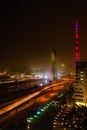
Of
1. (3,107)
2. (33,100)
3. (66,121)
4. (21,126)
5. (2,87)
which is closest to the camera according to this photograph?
(66,121)

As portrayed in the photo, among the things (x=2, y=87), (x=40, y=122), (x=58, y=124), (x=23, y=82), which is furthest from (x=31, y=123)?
(x=23, y=82)

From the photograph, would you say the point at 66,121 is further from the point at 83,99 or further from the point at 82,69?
the point at 82,69

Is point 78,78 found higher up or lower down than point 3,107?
higher up

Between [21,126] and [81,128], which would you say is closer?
[81,128]

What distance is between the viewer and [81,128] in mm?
7508

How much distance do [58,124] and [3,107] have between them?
21.5 feet

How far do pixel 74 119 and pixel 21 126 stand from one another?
2092mm

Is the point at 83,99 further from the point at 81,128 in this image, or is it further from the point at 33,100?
the point at 33,100

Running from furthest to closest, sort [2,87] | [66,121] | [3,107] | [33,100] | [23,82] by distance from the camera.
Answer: [23,82], [2,87], [33,100], [3,107], [66,121]

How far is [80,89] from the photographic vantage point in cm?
841

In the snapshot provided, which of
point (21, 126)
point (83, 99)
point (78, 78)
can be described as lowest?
point (21, 126)

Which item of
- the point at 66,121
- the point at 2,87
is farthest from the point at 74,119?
the point at 2,87

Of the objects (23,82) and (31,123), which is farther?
(23,82)

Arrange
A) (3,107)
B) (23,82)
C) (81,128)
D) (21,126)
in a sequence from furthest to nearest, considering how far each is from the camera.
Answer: (23,82), (3,107), (21,126), (81,128)
